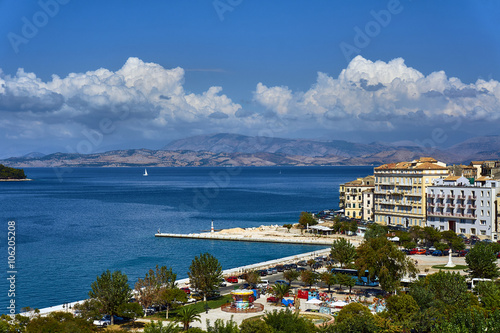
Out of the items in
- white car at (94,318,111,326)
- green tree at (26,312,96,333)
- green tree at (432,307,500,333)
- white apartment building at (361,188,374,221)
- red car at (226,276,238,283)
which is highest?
white apartment building at (361,188,374,221)

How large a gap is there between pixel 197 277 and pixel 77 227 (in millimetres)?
54165

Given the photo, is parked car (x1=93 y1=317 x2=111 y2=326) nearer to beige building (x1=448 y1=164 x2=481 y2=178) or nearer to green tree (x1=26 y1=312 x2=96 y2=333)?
green tree (x1=26 y1=312 x2=96 y2=333)

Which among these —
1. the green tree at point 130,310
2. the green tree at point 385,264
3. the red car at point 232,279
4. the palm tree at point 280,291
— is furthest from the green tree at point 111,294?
the green tree at point 385,264

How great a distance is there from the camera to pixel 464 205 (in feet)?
214

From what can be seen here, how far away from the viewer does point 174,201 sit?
136 m

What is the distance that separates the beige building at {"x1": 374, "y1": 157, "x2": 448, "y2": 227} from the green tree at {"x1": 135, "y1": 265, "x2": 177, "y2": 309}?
4402 cm

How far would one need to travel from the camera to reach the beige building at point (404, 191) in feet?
234

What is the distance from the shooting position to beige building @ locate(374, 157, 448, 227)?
71.3 m

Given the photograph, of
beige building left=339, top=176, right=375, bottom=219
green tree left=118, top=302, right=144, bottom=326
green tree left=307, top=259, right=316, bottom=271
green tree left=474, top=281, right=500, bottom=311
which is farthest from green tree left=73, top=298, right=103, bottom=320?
beige building left=339, top=176, right=375, bottom=219

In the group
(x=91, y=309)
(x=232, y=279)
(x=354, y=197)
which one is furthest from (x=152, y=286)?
(x=354, y=197)

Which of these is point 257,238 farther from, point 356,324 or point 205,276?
point 356,324

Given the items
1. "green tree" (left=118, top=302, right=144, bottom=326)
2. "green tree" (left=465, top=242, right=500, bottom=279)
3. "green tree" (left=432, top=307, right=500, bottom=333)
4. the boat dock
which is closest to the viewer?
"green tree" (left=432, top=307, right=500, bottom=333)

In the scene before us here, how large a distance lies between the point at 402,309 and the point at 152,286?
637 inches

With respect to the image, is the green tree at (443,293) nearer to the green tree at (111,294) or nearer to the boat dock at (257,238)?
the green tree at (111,294)
